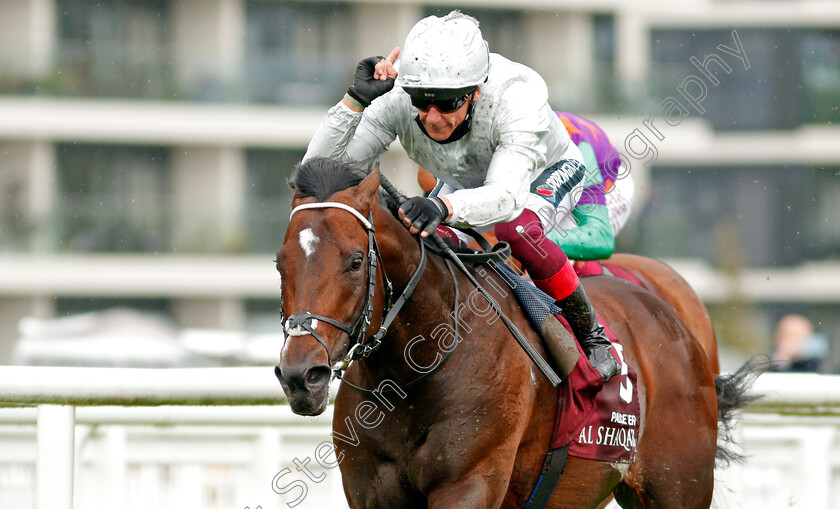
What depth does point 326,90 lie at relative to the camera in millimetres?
24188

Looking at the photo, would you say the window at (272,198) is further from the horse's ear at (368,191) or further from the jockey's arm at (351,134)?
the horse's ear at (368,191)

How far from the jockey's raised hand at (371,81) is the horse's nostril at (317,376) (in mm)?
1206

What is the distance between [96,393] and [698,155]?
2388cm

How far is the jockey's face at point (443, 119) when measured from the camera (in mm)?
3564

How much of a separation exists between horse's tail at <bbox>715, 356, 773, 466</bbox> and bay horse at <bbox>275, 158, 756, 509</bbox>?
98 cm

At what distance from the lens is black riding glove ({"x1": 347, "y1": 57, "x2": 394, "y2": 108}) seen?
3777 mm

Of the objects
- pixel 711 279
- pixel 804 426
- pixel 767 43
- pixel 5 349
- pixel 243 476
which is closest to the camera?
pixel 243 476

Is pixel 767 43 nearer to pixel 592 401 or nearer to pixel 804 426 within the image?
pixel 804 426

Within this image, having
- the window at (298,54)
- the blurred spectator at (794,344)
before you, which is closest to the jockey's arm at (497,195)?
the blurred spectator at (794,344)

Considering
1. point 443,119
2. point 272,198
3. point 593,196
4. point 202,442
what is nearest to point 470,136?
point 443,119

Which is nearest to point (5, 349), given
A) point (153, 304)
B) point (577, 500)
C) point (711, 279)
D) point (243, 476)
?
point (153, 304)

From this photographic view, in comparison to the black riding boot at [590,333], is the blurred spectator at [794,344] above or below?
below

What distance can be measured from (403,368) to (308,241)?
57 cm

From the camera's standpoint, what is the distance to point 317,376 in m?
2.88
